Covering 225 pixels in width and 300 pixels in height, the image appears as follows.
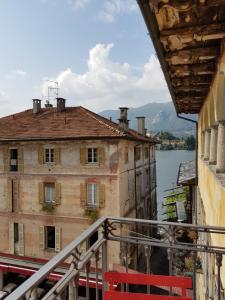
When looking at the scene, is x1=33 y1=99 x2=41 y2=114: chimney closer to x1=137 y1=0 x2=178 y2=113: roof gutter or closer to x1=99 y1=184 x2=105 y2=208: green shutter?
x1=99 y1=184 x2=105 y2=208: green shutter

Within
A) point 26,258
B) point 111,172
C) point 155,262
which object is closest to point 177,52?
point 111,172

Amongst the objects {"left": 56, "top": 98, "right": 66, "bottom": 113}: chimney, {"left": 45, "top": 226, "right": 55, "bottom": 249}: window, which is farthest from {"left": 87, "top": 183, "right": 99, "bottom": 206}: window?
{"left": 56, "top": 98, "right": 66, "bottom": 113}: chimney

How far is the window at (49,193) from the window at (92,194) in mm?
2474

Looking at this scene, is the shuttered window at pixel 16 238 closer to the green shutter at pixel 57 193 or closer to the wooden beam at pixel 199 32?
the green shutter at pixel 57 193

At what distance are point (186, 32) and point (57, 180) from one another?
58.5 feet

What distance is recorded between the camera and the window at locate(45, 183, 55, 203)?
2078cm

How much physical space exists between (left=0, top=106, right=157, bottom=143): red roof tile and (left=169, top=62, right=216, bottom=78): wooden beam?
43.6ft

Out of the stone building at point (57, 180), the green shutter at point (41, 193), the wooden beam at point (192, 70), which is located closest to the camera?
the wooden beam at point (192, 70)

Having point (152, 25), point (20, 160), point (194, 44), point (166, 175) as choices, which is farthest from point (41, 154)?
point (166, 175)

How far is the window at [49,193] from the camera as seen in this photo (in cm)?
2078

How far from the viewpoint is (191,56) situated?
436cm

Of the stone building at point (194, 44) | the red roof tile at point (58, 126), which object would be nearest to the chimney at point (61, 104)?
the red roof tile at point (58, 126)

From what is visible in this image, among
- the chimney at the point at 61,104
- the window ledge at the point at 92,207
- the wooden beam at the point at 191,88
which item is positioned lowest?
the window ledge at the point at 92,207

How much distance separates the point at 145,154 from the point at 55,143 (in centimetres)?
1062
